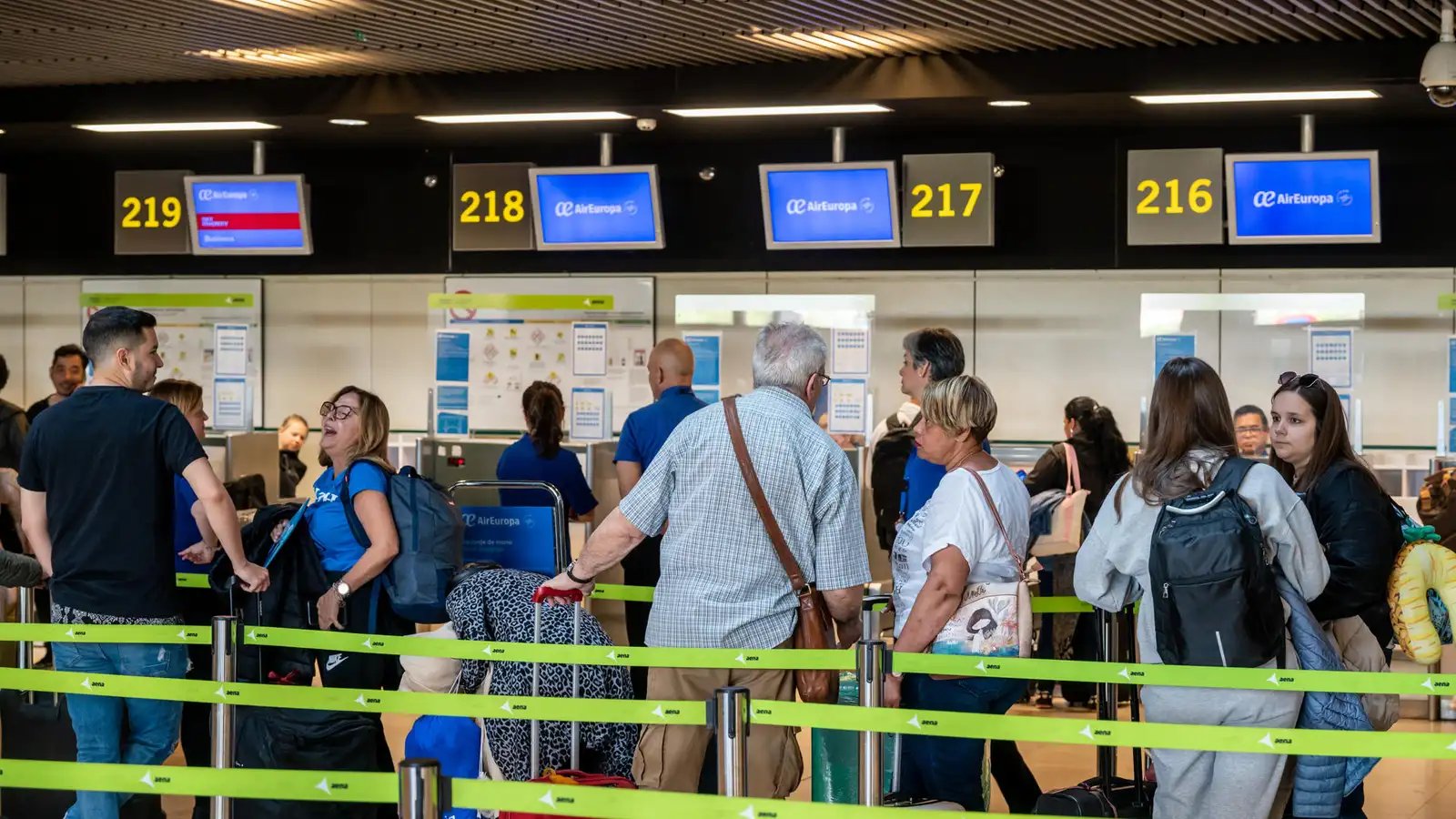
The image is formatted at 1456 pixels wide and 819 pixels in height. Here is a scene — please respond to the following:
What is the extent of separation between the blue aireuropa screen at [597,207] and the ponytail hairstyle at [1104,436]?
2536 millimetres

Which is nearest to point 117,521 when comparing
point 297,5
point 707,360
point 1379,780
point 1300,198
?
point 297,5

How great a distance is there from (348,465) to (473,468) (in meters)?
4.58

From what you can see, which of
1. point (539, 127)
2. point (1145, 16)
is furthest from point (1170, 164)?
point (539, 127)

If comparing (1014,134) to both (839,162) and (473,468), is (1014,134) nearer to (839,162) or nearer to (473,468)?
(839,162)

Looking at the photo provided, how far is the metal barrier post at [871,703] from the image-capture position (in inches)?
136

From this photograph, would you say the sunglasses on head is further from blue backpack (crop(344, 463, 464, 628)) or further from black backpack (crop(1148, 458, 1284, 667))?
blue backpack (crop(344, 463, 464, 628))

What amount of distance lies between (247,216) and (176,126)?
38.8 inches

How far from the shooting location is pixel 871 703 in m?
3.60

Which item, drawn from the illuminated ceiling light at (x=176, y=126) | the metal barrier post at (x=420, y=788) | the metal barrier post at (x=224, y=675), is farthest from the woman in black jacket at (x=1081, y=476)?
the metal barrier post at (x=420, y=788)

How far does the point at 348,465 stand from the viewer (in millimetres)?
4598

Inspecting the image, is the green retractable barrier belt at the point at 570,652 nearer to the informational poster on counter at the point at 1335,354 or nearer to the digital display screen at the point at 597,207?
the digital display screen at the point at 597,207

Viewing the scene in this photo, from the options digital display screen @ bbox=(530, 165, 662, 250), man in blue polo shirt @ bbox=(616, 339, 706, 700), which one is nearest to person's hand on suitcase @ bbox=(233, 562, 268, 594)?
man in blue polo shirt @ bbox=(616, 339, 706, 700)

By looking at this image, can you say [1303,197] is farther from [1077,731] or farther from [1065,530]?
[1077,731]

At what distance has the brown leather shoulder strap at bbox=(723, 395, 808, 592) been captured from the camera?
3.68m
